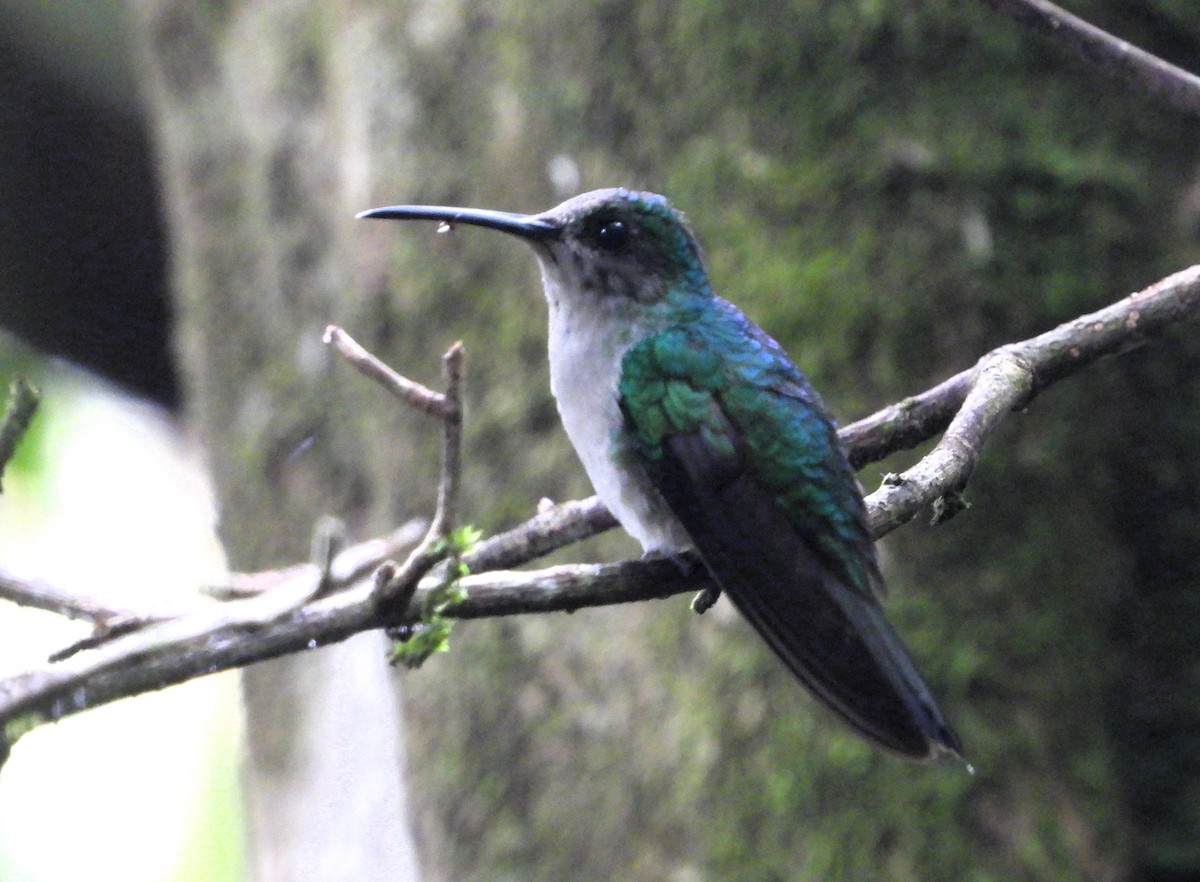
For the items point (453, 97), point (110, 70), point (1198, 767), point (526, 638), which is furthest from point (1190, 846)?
point (110, 70)

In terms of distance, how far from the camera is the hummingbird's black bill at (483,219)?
318 cm

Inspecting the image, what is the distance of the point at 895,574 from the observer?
14.3 feet

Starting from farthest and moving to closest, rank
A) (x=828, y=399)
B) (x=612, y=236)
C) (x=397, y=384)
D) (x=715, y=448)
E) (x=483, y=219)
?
(x=828, y=399) → (x=612, y=236) → (x=483, y=219) → (x=715, y=448) → (x=397, y=384)

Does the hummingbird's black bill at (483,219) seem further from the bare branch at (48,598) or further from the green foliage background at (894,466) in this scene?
the green foliage background at (894,466)

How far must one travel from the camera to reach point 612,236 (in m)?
3.43

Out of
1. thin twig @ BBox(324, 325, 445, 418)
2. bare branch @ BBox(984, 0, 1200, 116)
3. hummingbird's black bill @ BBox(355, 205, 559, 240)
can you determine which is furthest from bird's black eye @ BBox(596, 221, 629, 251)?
thin twig @ BBox(324, 325, 445, 418)

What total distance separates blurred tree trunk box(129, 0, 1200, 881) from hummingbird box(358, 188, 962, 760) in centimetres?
130

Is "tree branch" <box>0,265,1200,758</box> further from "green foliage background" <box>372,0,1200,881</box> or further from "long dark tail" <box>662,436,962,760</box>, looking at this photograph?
"green foliage background" <box>372,0,1200,881</box>

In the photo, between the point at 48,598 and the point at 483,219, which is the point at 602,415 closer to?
the point at 483,219

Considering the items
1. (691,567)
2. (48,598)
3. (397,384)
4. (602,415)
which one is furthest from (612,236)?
(48,598)

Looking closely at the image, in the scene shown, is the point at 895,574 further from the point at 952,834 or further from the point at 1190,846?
the point at 1190,846

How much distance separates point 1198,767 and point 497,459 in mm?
2635

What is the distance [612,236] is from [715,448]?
72cm

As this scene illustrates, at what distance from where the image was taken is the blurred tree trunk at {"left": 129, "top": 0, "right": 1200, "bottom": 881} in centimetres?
424
